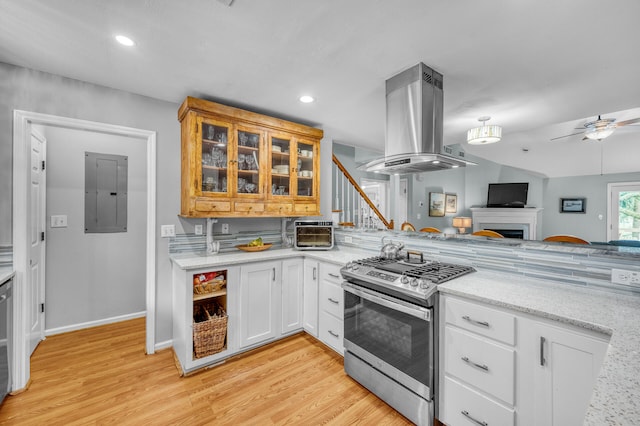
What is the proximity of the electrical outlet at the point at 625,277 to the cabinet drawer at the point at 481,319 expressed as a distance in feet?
2.32

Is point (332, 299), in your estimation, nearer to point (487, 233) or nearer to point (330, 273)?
point (330, 273)

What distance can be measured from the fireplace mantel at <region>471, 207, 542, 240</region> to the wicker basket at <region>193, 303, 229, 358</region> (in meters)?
2.30

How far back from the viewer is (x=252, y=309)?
98.9 inches

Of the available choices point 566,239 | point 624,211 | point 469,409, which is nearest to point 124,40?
point 469,409

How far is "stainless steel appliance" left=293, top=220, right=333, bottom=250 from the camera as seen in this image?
3037mm

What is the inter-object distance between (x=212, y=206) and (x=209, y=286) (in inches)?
28.2

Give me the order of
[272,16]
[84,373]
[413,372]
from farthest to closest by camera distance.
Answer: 1. [84,373]
2. [413,372]
3. [272,16]

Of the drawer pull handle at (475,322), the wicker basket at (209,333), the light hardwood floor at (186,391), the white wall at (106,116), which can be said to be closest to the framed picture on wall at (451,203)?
the drawer pull handle at (475,322)

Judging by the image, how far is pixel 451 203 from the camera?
2658mm

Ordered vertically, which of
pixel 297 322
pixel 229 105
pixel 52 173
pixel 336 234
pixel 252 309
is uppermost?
pixel 229 105

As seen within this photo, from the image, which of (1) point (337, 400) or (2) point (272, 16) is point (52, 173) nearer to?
(2) point (272, 16)

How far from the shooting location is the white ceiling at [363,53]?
147 cm

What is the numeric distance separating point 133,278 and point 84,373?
3.94 feet

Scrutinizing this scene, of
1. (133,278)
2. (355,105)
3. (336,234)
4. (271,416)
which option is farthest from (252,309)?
(355,105)
